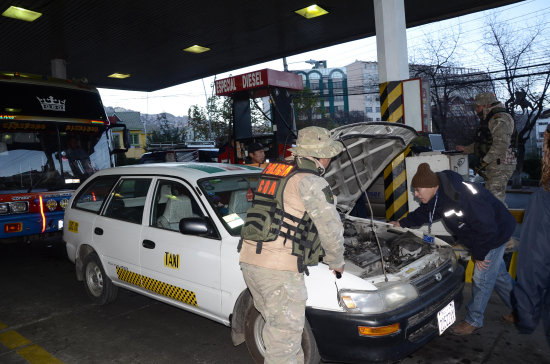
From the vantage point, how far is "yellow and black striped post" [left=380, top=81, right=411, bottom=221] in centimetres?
681

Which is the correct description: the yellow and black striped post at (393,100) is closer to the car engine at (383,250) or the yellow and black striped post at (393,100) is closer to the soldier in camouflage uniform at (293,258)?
the car engine at (383,250)

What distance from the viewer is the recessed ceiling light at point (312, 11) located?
31.7ft

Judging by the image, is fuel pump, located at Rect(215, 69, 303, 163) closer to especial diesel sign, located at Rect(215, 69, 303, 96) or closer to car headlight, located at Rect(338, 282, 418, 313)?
especial diesel sign, located at Rect(215, 69, 303, 96)

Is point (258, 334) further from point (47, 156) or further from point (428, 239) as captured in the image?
point (47, 156)

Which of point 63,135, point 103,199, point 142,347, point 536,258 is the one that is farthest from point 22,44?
point 536,258

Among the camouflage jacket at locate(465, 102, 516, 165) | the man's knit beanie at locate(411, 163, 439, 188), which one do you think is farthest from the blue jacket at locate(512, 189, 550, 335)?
the camouflage jacket at locate(465, 102, 516, 165)

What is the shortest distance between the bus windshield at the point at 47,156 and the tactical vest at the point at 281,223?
231 inches

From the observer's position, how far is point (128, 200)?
4.73 meters

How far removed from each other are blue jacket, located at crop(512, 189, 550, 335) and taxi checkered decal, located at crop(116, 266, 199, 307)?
9.09 feet

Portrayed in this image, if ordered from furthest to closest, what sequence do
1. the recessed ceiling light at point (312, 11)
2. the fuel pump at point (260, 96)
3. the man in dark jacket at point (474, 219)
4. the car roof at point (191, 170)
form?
the recessed ceiling light at point (312, 11) < the fuel pump at point (260, 96) < the car roof at point (191, 170) < the man in dark jacket at point (474, 219)

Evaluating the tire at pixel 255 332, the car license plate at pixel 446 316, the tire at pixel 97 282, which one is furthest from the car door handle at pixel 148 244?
the car license plate at pixel 446 316

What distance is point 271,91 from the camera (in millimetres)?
9203

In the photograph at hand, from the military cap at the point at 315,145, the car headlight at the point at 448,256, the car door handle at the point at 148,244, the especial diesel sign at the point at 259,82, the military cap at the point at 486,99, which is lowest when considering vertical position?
the car headlight at the point at 448,256

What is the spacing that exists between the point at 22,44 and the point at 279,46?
7.67 meters
